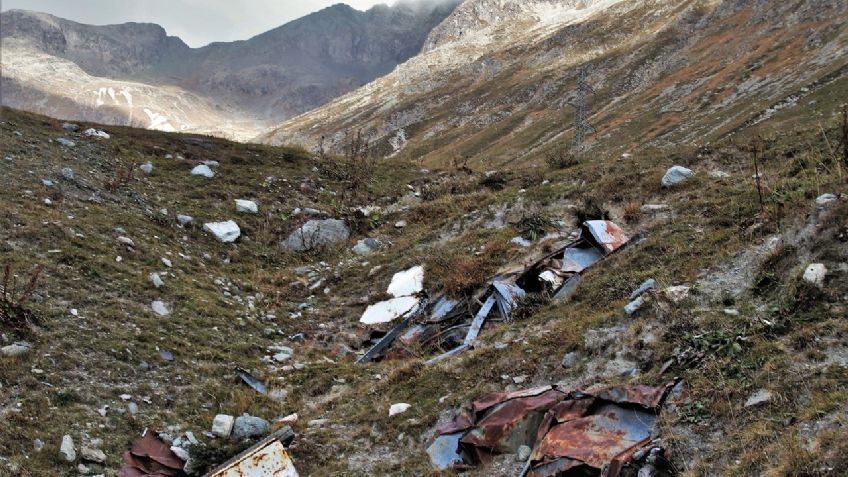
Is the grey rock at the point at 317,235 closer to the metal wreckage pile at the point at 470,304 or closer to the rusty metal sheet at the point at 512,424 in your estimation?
the metal wreckage pile at the point at 470,304

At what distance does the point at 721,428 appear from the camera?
4164 mm

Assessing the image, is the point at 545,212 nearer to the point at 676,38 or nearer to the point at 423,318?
the point at 423,318

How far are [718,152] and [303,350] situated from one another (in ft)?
31.7

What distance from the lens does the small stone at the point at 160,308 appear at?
7867mm

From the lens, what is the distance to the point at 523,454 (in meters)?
4.70

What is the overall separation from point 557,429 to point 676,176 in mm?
7471

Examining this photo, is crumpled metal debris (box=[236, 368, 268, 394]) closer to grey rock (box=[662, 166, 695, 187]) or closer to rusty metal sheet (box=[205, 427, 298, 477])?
rusty metal sheet (box=[205, 427, 298, 477])

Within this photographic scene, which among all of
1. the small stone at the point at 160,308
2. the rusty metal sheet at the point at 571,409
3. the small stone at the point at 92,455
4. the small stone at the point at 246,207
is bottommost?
the rusty metal sheet at the point at 571,409

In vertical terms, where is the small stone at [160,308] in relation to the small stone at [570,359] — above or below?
above

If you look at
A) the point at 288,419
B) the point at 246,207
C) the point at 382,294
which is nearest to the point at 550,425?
the point at 288,419

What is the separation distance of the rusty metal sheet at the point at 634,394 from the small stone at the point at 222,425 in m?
3.64

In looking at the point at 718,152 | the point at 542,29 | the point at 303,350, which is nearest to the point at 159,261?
the point at 303,350

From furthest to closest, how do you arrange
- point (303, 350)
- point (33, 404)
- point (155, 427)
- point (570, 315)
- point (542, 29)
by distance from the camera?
1. point (542, 29)
2. point (303, 350)
3. point (570, 315)
4. point (155, 427)
5. point (33, 404)

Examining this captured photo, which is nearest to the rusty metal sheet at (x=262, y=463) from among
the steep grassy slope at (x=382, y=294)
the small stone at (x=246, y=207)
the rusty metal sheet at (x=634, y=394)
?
the steep grassy slope at (x=382, y=294)
